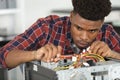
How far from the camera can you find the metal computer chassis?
825mm

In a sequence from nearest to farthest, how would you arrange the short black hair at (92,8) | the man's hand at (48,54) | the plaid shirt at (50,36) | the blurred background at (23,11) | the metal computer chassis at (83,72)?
the metal computer chassis at (83,72) < the man's hand at (48,54) < the short black hair at (92,8) < the plaid shirt at (50,36) < the blurred background at (23,11)

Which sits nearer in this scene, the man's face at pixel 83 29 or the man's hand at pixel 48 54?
the man's hand at pixel 48 54

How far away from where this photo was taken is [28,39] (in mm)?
1301

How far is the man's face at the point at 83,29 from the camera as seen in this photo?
3.74 ft

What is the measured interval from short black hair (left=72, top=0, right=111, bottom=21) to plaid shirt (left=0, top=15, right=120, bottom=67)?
0.22 m

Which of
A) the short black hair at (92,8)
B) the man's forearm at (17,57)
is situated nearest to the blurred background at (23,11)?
the man's forearm at (17,57)

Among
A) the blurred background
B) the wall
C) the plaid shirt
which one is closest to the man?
the plaid shirt

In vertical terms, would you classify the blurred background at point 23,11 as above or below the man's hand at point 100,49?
below

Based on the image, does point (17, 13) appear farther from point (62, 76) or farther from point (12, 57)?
point (62, 76)

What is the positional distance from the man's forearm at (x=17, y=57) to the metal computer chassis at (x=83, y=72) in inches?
4.1

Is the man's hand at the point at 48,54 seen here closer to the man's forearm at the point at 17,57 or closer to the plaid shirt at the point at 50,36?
the man's forearm at the point at 17,57

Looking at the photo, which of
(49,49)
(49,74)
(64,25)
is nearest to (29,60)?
(49,49)

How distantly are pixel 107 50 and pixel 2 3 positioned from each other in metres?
1.92

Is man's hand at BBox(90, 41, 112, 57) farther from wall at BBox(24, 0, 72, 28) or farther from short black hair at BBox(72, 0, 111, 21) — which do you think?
wall at BBox(24, 0, 72, 28)
